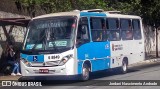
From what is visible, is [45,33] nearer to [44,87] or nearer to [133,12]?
[44,87]

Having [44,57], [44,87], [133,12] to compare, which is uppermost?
[133,12]

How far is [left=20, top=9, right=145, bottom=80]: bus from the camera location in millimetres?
13820

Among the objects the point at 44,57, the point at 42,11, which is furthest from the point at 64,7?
the point at 44,57

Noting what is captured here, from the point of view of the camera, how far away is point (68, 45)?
45.7ft

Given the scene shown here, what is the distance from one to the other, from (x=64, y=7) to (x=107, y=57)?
5.58 meters

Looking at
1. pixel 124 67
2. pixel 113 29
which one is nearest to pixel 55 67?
pixel 113 29

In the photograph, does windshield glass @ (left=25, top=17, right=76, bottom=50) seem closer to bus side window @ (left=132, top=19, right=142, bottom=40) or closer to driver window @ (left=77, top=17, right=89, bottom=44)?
driver window @ (left=77, top=17, right=89, bottom=44)

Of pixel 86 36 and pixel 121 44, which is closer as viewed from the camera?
pixel 86 36

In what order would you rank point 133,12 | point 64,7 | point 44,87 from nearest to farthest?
1. point 44,87
2. point 64,7
3. point 133,12

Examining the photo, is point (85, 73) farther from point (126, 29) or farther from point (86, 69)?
point (126, 29)

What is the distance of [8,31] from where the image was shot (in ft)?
64.4

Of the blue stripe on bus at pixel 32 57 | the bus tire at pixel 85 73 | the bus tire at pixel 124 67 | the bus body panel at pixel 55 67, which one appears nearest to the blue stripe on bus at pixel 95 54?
the bus tire at pixel 85 73

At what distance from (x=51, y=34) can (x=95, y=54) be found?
2287 millimetres

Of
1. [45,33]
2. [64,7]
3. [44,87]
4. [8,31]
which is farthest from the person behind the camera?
[64,7]
